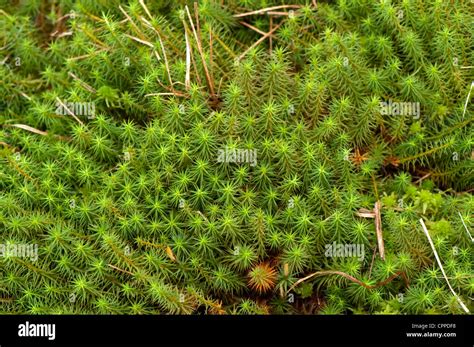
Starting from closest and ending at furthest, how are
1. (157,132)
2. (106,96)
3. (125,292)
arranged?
(125,292), (157,132), (106,96)

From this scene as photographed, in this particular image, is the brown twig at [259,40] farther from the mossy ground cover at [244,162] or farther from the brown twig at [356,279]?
the brown twig at [356,279]

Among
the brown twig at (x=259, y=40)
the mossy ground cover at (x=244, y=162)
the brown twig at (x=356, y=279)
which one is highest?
the brown twig at (x=259, y=40)

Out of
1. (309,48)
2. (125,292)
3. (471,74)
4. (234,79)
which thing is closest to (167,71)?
(234,79)

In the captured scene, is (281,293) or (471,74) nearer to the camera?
(281,293)

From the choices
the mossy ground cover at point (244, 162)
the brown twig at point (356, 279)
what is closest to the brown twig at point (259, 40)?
the mossy ground cover at point (244, 162)

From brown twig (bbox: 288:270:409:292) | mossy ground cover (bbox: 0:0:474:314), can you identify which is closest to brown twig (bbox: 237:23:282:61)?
mossy ground cover (bbox: 0:0:474:314)

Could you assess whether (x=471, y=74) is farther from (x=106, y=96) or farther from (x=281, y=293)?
(x=106, y=96)

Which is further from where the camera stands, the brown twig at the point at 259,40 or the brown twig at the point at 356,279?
the brown twig at the point at 259,40

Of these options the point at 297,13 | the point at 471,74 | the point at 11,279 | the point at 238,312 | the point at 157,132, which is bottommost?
the point at 238,312
